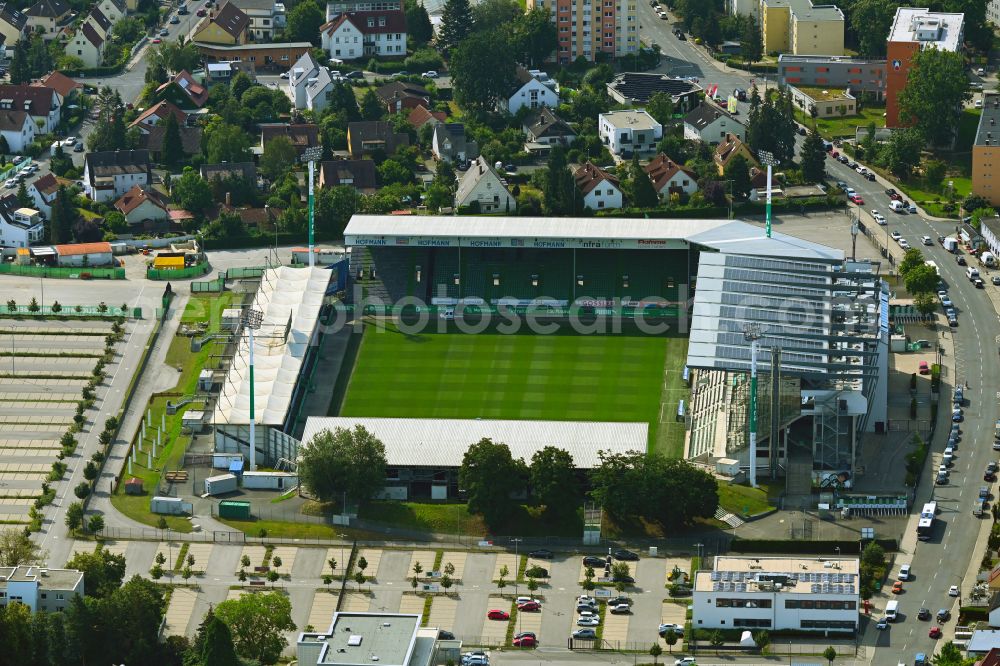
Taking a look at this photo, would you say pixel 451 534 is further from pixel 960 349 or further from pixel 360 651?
pixel 960 349

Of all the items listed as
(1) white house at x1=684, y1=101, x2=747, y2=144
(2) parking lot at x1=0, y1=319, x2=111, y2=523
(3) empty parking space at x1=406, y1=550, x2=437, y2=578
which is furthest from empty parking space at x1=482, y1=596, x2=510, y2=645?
(1) white house at x1=684, y1=101, x2=747, y2=144

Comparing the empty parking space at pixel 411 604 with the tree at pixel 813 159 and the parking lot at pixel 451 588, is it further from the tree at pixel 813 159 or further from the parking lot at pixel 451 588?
the tree at pixel 813 159

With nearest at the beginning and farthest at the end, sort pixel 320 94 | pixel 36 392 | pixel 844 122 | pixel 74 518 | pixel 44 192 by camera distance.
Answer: pixel 74 518 → pixel 36 392 → pixel 44 192 → pixel 844 122 → pixel 320 94

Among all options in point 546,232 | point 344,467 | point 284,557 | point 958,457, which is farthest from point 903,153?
point 284,557

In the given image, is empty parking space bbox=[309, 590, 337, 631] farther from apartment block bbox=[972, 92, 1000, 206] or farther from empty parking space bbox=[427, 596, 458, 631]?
apartment block bbox=[972, 92, 1000, 206]

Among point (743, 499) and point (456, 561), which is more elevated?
point (743, 499)

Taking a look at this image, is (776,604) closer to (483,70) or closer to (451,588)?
(451,588)

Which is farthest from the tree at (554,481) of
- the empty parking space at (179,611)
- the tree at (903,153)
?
the tree at (903,153)
